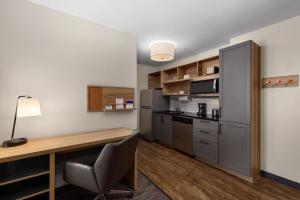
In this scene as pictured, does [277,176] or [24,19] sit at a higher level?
[24,19]

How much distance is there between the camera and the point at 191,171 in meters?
2.57

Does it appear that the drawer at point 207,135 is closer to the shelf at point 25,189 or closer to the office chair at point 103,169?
the office chair at point 103,169

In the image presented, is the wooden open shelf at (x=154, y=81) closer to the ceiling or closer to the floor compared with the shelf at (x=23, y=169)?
closer to the ceiling

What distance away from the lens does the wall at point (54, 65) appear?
5.51 feet

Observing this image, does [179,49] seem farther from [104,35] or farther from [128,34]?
[104,35]

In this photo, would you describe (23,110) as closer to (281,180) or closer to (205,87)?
(205,87)

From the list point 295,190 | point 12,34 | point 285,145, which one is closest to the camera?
point 12,34

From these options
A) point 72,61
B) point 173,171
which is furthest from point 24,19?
point 173,171

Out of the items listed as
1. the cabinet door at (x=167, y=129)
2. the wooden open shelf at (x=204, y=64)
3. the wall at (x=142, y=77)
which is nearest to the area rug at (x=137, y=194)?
the cabinet door at (x=167, y=129)

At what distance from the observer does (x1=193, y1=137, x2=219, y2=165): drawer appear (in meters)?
2.69

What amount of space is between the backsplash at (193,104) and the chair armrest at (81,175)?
9.65 ft

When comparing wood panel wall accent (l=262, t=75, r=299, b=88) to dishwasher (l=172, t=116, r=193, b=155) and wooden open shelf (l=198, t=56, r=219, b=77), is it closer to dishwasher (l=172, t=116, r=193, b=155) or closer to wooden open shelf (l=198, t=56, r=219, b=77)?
wooden open shelf (l=198, t=56, r=219, b=77)

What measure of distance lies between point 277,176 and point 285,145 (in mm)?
515

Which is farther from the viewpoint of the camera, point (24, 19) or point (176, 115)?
point (176, 115)
